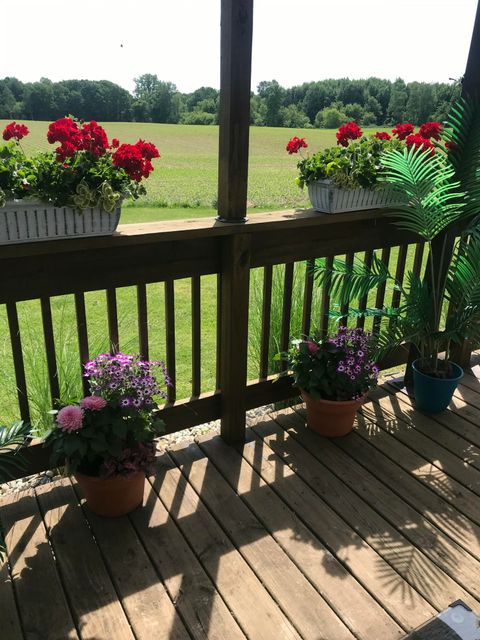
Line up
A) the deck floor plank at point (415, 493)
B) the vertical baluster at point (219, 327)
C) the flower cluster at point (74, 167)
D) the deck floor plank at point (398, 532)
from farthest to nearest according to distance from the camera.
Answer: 1. the vertical baluster at point (219, 327)
2. the deck floor plank at point (415, 493)
3. the deck floor plank at point (398, 532)
4. the flower cluster at point (74, 167)

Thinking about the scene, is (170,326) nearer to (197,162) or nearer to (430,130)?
(197,162)

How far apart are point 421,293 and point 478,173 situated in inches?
25.5

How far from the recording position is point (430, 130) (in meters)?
2.69

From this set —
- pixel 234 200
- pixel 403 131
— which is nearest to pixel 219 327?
pixel 234 200

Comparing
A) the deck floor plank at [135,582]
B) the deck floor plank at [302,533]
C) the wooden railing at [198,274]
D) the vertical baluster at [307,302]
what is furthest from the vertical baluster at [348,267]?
the deck floor plank at [135,582]

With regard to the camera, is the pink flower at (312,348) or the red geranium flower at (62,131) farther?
the pink flower at (312,348)

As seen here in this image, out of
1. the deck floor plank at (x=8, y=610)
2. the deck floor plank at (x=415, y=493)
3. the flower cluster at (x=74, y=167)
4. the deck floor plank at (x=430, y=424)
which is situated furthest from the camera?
the deck floor plank at (x=430, y=424)

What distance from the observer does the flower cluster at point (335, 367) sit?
2584 millimetres

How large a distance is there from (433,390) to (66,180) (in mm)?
2092

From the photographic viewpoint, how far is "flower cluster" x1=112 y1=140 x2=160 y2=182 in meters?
1.94

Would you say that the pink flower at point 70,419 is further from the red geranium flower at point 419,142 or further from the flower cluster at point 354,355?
the red geranium flower at point 419,142

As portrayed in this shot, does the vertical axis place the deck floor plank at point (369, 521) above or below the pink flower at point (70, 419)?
below

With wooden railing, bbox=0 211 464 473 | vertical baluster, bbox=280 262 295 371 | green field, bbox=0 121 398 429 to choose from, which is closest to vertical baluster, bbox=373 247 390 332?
wooden railing, bbox=0 211 464 473

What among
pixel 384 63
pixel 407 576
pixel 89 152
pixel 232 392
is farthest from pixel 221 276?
pixel 407 576
